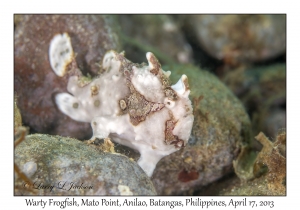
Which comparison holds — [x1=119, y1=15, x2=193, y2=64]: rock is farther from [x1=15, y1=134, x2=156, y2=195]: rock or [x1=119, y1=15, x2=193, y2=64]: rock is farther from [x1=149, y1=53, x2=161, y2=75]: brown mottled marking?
[x1=15, y1=134, x2=156, y2=195]: rock

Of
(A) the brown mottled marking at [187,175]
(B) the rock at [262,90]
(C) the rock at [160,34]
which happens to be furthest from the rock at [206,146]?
(C) the rock at [160,34]

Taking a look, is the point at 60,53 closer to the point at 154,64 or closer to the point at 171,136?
the point at 154,64

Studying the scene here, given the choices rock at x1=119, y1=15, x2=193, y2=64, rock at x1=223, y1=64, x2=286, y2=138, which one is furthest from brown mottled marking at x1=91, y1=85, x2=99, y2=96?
rock at x1=119, y1=15, x2=193, y2=64

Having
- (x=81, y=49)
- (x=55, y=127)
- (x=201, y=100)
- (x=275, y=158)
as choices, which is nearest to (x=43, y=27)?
(x=81, y=49)

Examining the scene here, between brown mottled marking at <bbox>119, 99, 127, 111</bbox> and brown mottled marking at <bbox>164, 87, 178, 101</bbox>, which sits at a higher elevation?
brown mottled marking at <bbox>164, 87, 178, 101</bbox>

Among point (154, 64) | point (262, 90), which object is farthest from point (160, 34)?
point (154, 64)
